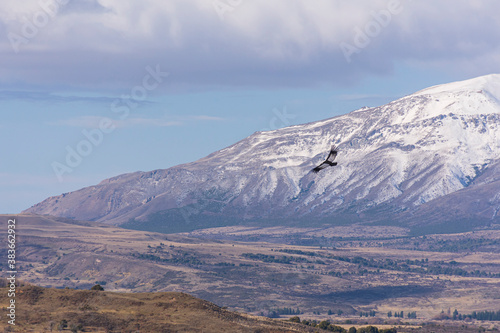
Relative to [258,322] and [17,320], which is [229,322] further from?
[17,320]

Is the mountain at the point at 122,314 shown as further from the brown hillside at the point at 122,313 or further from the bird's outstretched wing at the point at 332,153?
the bird's outstretched wing at the point at 332,153

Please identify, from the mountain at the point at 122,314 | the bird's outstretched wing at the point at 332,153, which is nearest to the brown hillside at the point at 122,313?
the mountain at the point at 122,314

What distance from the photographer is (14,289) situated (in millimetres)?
106000

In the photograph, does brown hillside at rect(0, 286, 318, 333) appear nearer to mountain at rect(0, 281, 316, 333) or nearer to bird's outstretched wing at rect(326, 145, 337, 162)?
mountain at rect(0, 281, 316, 333)

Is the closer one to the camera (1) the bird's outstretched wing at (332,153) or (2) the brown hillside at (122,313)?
(1) the bird's outstretched wing at (332,153)

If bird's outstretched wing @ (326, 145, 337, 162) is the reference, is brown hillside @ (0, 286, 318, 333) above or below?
below

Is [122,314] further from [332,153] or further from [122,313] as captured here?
[332,153]

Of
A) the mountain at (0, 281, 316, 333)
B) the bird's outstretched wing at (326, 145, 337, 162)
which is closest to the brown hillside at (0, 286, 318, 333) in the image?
the mountain at (0, 281, 316, 333)

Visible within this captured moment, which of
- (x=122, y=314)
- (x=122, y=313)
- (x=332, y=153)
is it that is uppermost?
(x=332, y=153)

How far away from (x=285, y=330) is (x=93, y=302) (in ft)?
78.3

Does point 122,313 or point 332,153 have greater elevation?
point 332,153

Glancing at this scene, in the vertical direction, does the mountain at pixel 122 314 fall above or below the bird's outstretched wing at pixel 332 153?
below

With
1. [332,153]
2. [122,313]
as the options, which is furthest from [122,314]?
[332,153]

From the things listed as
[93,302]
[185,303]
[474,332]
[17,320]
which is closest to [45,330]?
[17,320]
